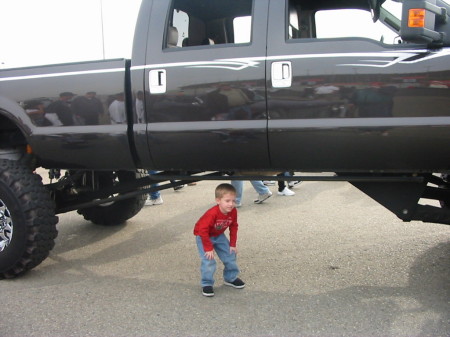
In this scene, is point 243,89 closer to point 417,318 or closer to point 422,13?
point 422,13

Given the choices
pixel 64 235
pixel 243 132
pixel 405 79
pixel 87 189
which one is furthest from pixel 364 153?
pixel 64 235

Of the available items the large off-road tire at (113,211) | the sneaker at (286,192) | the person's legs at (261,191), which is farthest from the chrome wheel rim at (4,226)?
the sneaker at (286,192)

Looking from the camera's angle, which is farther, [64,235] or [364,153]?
[64,235]

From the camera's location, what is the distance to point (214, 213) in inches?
130

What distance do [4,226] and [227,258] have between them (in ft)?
5.88

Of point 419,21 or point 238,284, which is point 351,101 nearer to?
point 419,21

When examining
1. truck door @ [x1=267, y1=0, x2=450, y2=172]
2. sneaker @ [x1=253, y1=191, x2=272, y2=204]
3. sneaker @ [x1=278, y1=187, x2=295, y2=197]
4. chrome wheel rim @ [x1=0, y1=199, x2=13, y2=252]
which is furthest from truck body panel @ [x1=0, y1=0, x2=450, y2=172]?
sneaker @ [x1=278, y1=187, x2=295, y2=197]

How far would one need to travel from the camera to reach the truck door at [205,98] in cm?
298

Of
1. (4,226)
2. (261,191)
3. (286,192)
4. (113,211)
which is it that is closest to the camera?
(4,226)

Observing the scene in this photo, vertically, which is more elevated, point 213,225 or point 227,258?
point 213,225

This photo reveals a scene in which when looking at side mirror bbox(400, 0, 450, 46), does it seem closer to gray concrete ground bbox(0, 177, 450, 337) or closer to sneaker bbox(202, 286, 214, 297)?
gray concrete ground bbox(0, 177, 450, 337)

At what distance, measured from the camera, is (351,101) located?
2.81 metres

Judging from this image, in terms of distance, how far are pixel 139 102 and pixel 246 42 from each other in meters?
0.83

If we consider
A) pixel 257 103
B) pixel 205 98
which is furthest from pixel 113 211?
pixel 257 103
